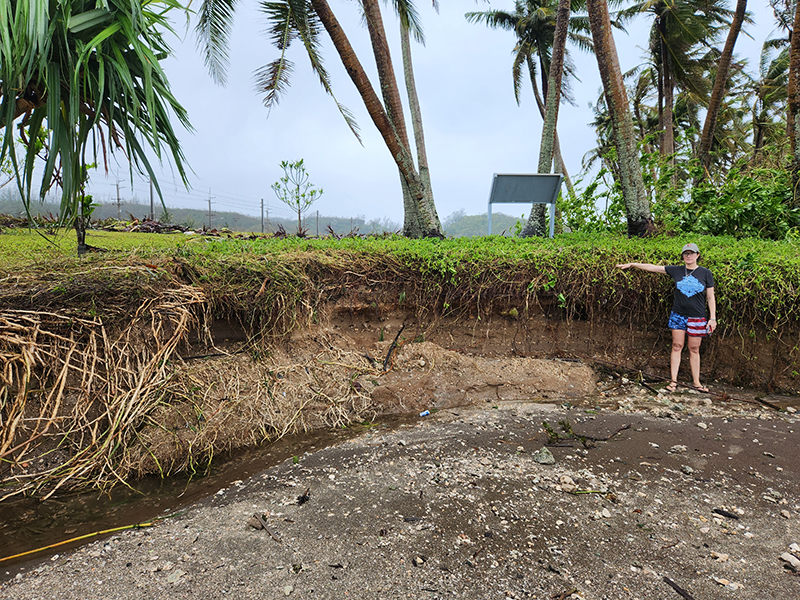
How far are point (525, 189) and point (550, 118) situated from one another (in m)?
3.21

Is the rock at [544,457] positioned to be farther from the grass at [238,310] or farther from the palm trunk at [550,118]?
the palm trunk at [550,118]

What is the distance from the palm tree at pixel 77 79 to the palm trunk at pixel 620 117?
6.28 meters

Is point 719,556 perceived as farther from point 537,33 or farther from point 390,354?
point 537,33

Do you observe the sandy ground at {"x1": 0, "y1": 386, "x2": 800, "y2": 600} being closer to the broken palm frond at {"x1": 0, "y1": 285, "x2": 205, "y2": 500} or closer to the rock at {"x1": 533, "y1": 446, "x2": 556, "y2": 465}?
the rock at {"x1": 533, "y1": 446, "x2": 556, "y2": 465}

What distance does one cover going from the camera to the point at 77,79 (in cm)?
321

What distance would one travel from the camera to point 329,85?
24.9 ft

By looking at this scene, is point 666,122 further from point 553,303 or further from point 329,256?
point 329,256

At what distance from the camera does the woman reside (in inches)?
187

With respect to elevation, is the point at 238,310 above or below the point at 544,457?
above

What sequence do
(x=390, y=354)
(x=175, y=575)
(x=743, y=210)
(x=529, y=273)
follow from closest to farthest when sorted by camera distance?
1. (x=175, y=575)
2. (x=390, y=354)
3. (x=529, y=273)
4. (x=743, y=210)

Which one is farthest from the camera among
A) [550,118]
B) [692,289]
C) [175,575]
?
[550,118]

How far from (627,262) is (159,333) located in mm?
5301

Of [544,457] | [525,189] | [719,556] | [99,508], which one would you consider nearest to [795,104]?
[525,189]

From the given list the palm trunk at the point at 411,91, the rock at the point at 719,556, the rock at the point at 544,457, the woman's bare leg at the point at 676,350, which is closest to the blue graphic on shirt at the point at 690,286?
the woman's bare leg at the point at 676,350
